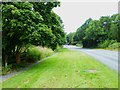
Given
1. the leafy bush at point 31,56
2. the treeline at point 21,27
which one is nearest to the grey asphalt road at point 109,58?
the treeline at point 21,27

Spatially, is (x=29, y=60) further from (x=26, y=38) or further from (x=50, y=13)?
(x=26, y=38)

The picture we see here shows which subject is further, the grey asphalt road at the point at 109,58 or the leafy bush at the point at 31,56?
the leafy bush at the point at 31,56

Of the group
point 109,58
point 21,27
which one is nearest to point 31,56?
point 21,27

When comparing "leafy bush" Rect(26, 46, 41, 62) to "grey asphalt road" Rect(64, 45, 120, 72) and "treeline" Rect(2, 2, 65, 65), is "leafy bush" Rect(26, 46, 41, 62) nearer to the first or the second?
"treeline" Rect(2, 2, 65, 65)

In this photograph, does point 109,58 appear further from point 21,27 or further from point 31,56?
point 21,27

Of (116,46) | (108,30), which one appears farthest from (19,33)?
(108,30)

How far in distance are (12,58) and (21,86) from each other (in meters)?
8.94

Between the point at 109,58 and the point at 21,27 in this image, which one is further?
the point at 109,58

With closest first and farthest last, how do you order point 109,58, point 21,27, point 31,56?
point 21,27
point 31,56
point 109,58

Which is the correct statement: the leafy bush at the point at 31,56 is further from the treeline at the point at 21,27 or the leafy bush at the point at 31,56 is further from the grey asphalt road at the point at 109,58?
the grey asphalt road at the point at 109,58

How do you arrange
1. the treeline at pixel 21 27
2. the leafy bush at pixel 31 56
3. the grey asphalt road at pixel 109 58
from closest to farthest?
the treeline at pixel 21 27, the grey asphalt road at pixel 109 58, the leafy bush at pixel 31 56

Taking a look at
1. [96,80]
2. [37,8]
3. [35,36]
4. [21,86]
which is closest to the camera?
[21,86]

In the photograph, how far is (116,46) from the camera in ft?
164

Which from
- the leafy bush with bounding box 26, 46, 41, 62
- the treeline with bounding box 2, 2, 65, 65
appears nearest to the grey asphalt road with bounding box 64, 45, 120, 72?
the treeline with bounding box 2, 2, 65, 65
